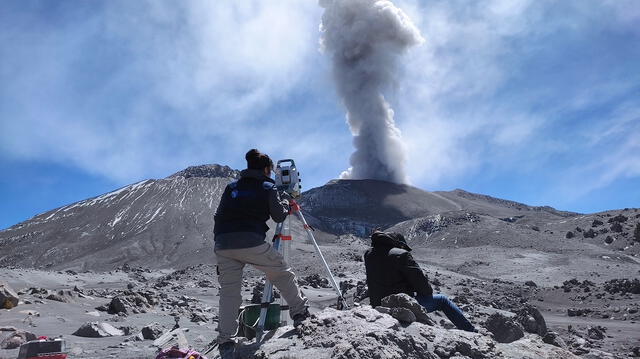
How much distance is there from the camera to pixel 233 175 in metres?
92.4

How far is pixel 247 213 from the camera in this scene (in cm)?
412

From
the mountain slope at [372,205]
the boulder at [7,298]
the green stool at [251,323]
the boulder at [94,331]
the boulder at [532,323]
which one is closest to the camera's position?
the green stool at [251,323]

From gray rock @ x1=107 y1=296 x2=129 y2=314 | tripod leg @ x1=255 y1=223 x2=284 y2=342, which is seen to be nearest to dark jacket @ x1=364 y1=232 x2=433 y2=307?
tripod leg @ x1=255 y1=223 x2=284 y2=342

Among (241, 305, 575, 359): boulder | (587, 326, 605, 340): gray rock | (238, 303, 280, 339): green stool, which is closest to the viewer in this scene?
(241, 305, 575, 359): boulder

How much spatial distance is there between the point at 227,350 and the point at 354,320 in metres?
1.10

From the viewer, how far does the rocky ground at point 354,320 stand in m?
3.77

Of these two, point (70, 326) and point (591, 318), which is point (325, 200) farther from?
point (70, 326)

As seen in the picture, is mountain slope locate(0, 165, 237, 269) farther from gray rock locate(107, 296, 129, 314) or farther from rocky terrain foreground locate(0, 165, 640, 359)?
gray rock locate(107, 296, 129, 314)

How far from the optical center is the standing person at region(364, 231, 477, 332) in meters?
5.01

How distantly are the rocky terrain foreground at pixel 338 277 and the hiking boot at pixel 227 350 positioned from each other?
225 millimetres

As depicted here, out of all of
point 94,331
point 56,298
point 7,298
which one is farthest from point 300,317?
point 56,298

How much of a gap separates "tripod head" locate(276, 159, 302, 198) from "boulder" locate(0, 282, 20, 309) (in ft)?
26.0

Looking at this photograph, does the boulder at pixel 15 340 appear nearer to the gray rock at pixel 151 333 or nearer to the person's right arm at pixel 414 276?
the gray rock at pixel 151 333

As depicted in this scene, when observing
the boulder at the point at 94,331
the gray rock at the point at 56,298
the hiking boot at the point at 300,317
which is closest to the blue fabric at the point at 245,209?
the hiking boot at the point at 300,317
